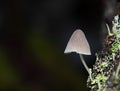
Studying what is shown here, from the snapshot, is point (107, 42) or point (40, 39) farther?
point (40, 39)

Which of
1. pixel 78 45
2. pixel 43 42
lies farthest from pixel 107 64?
pixel 43 42

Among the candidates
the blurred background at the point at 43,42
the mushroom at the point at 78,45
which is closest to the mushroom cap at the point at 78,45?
the mushroom at the point at 78,45

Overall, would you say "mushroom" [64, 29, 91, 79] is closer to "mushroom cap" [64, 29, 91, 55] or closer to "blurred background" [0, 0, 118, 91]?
"mushroom cap" [64, 29, 91, 55]

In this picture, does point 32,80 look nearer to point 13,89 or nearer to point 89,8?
point 13,89

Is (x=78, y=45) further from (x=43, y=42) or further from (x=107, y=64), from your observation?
(x=43, y=42)

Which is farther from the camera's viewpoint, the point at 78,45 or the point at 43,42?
the point at 43,42

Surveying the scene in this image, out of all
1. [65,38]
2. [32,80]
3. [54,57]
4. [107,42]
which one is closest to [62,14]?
[65,38]

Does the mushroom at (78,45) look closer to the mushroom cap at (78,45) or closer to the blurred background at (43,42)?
the mushroom cap at (78,45)

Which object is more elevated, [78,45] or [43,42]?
[78,45]

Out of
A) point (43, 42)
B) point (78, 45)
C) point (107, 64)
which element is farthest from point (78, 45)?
point (43, 42)
